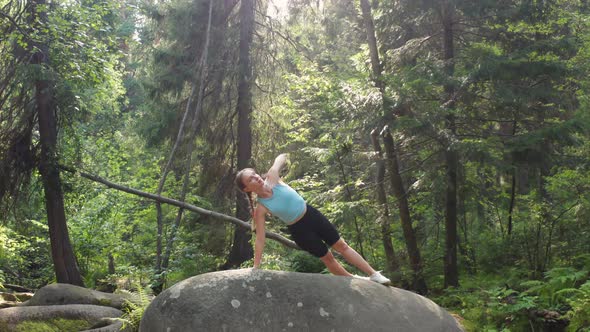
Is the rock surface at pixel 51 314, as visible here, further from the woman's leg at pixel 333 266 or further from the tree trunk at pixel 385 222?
the tree trunk at pixel 385 222

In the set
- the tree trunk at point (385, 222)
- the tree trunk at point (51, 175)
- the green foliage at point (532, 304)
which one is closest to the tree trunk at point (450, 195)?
the tree trunk at point (385, 222)

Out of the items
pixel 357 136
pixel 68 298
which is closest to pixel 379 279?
pixel 357 136

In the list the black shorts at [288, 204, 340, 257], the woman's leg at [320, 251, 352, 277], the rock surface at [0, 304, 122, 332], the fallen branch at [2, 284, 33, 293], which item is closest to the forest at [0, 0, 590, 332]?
the rock surface at [0, 304, 122, 332]

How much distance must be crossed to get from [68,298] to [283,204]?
701 centimetres

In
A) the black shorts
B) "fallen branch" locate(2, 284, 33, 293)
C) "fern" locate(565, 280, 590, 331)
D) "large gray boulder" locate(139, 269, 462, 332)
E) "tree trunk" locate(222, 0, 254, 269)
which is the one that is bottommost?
"fallen branch" locate(2, 284, 33, 293)

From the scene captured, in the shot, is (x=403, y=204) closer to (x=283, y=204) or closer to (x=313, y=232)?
(x=313, y=232)

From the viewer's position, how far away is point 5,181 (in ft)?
37.6

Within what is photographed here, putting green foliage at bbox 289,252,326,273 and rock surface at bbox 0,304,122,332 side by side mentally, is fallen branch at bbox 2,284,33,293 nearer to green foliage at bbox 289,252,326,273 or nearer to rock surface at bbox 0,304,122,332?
rock surface at bbox 0,304,122,332

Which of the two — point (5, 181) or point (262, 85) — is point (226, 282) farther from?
point (262, 85)

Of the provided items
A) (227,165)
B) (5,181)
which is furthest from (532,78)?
(5,181)

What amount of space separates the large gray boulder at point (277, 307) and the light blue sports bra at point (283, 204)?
66cm

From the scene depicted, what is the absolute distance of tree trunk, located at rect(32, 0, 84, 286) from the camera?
444 inches

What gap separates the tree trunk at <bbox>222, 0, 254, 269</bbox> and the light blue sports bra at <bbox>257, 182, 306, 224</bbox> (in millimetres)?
9251

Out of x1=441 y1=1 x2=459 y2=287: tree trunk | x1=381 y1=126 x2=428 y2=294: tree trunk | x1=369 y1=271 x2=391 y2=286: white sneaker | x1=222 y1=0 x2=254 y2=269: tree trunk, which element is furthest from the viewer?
x1=222 y1=0 x2=254 y2=269: tree trunk
